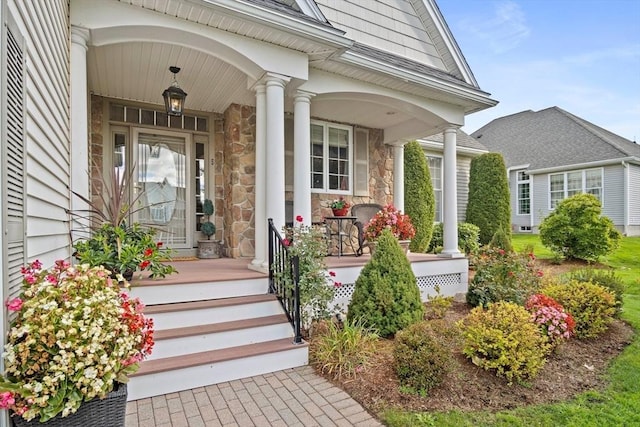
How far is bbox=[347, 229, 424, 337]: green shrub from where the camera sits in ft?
12.2

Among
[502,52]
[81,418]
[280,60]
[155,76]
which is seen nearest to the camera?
[81,418]

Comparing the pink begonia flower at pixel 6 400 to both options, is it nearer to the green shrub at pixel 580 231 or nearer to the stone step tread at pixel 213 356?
the stone step tread at pixel 213 356

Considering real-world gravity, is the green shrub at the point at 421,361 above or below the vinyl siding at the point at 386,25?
below

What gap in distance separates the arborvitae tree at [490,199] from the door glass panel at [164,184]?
312 inches

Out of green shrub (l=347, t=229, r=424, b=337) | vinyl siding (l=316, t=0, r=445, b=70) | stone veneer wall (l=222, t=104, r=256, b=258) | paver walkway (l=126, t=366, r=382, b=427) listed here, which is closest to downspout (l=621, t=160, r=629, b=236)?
vinyl siding (l=316, t=0, r=445, b=70)

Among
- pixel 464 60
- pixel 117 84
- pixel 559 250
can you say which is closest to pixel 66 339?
pixel 117 84

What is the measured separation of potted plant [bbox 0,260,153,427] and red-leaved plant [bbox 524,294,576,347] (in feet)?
11.7

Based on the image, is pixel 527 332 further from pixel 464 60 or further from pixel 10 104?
pixel 464 60

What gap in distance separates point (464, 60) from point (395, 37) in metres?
1.37

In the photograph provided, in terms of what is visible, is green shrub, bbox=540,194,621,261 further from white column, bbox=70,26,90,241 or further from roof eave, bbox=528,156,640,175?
white column, bbox=70,26,90,241

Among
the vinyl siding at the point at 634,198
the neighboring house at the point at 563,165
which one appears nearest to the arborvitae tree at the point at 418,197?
the neighboring house at the point at 563,165

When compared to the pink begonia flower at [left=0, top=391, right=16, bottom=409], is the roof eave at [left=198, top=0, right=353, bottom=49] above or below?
above

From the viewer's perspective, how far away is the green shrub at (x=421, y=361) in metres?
2.74

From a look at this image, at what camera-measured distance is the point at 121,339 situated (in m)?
1.77
